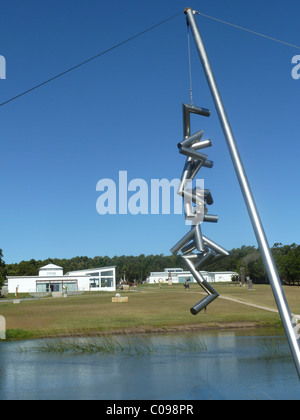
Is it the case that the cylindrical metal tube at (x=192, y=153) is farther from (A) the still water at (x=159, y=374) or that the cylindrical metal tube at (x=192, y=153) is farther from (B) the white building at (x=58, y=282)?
(B) the white building at (x=58, y=282)

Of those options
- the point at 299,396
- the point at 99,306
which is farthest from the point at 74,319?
the point at 299,396

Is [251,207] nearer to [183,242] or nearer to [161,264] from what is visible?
[183,242]

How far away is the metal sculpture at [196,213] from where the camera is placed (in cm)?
664

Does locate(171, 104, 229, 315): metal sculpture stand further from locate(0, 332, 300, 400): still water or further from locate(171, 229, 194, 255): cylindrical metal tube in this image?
locate(0, 332, 300, 400): still water

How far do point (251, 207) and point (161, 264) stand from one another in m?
126

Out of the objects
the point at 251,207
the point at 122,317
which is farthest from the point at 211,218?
the point at 122,317

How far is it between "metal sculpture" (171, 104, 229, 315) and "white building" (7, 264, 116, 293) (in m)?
64.1

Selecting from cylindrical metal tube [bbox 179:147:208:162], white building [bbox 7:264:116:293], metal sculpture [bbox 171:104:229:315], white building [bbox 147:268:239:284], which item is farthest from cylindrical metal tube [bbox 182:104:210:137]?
white building [bbox 147:268:239:284]
